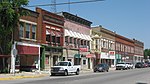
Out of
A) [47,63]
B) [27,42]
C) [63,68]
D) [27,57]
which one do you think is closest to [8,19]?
[27,42]

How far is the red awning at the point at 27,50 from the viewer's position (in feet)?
142

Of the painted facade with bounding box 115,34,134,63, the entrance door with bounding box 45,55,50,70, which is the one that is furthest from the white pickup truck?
the painted facade with bounding box 115,34,134,63

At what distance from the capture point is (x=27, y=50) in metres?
45.0

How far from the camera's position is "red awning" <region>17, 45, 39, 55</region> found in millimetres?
43331

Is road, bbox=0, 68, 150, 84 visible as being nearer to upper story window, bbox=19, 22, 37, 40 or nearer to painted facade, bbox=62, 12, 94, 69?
upper story window, bbox=19, 22, 37, 40

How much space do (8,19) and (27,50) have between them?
746cm

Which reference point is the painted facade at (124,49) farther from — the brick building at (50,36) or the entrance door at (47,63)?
the entrance door at (47,63)

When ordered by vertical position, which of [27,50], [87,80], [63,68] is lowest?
[87,80]

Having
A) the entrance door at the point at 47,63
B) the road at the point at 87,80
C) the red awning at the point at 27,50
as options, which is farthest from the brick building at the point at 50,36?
the road at the point at 87,80

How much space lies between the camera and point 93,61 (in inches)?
2817

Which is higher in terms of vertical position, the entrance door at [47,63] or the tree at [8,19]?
the tree at [8,19]

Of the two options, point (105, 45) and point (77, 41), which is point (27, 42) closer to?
point (77, 41)

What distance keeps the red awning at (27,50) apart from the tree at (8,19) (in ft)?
8.02

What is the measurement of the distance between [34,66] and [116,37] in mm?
46183
